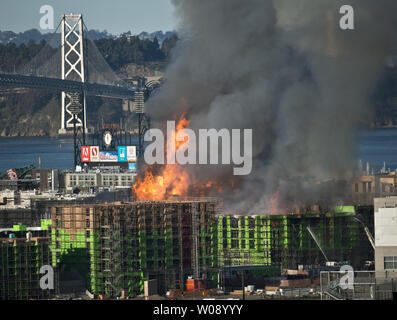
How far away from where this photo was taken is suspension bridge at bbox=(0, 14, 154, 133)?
122062 mm

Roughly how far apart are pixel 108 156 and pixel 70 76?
68.2 meters

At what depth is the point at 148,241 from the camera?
4694 centimetres

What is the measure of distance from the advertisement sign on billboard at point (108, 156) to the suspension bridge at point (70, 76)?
4.35 m

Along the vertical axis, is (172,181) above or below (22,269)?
above

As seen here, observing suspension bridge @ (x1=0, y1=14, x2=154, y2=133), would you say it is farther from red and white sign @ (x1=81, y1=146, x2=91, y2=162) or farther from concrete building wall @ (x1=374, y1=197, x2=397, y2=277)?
concrete building wall @ (x1=374, y1=197, x2=397, y2=277)

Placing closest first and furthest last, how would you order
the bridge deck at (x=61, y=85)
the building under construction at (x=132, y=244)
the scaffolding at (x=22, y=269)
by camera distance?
the scaffolding at (x=22, y=269) < the building under construction at (x=132, y=244) < the bridge deck at (x=61, y=85)

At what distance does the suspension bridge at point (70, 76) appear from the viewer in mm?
122062

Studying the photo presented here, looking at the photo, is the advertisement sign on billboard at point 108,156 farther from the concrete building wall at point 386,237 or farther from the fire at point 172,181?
the concrete building wall at point 386,237

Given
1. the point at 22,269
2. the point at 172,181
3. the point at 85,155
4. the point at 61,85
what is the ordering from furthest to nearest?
the point at 61,85 → the point at 85,155 → the point at 172,181 → the point at 22,269

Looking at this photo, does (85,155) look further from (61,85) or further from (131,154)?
(61,85)

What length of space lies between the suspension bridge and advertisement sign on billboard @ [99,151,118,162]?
4.35 meters

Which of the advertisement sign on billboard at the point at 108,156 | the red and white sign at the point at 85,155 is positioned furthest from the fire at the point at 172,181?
the red and white sign at the point at 85,155

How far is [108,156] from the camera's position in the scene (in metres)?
96.0

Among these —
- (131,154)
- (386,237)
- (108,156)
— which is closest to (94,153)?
(108,156)
